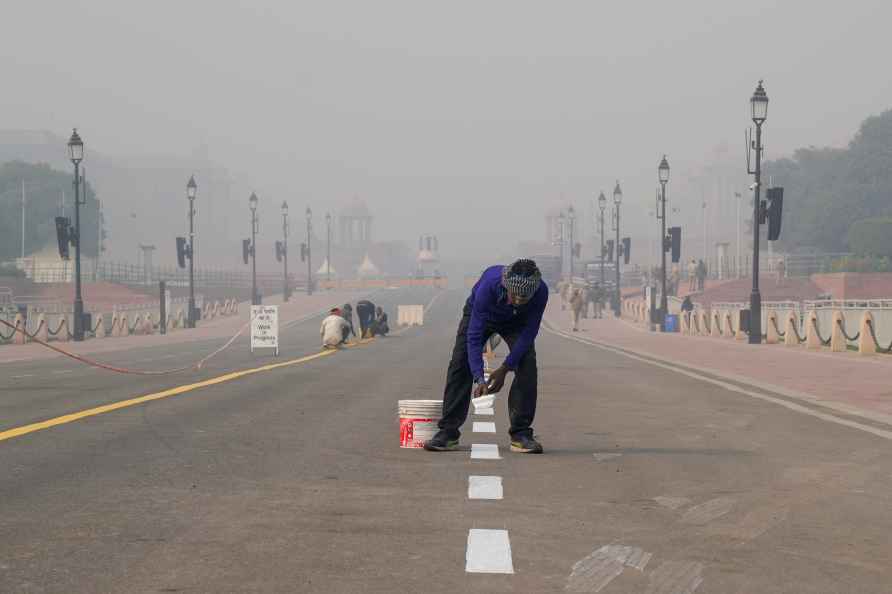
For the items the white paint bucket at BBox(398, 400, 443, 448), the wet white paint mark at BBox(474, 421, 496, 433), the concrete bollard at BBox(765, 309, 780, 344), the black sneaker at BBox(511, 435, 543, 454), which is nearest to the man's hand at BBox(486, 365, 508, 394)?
the black sneaker at BBox(511, 435, 543, 454)

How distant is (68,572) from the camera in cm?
558

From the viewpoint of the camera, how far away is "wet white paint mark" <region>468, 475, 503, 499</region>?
792 centimetres

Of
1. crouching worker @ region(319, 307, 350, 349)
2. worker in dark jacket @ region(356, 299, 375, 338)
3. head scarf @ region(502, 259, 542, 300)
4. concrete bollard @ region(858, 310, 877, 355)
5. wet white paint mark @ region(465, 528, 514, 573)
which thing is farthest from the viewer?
worker in dark jacket @ region(356, 299, 375, 338)

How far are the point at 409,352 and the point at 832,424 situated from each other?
2024 centimetres

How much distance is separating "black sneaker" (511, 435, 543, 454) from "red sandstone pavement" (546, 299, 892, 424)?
4.74 meters

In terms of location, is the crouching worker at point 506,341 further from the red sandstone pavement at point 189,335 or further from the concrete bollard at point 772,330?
the concrete bollard at point 772,330

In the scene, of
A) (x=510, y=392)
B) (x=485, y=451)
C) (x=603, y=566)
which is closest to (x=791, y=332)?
(x=485, y=451)

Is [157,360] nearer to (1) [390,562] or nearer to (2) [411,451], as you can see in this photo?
(2) [411,451]

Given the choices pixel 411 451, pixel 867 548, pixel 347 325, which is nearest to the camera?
pixel 867 548

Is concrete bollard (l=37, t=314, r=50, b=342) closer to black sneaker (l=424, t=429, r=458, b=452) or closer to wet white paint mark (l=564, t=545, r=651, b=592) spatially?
black sneaker (l=424, t=429, r=458, b=452)

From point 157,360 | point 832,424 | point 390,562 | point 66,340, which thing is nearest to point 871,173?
point 66,340

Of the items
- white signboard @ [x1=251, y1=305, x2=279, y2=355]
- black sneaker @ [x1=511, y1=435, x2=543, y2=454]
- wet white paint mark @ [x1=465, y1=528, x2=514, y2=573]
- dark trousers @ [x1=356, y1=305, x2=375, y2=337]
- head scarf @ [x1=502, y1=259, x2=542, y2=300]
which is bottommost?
dark trousers @ [x1=356, y1=305, x2=375, y2=337]

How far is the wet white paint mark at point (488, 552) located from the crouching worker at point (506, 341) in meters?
2.98

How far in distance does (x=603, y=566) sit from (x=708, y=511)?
1799 mm
